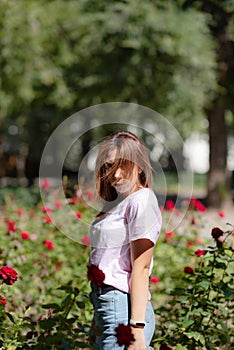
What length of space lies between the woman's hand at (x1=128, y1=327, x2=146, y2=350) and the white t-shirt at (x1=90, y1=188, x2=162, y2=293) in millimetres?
155

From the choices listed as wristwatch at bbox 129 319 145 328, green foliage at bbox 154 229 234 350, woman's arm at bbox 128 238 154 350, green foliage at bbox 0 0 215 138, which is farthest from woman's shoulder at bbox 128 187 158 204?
green foliage at bbox 0 0 215 138

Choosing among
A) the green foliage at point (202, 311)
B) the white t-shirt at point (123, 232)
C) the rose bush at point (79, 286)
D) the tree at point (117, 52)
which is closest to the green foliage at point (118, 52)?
the tree at point (117, 52)

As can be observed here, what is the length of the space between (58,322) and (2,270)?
573mm

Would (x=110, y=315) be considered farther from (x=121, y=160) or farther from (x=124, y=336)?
(x=121, y=160)

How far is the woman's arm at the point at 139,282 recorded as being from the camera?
240 centimetres

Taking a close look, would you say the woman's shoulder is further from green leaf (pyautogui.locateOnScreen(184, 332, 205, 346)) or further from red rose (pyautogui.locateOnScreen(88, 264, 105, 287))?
green leaf (pyautogui.locateOnScreen(184, 332, 205, 346))

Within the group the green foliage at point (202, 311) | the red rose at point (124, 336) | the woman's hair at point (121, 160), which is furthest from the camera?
the green foliage at point (202, 311)

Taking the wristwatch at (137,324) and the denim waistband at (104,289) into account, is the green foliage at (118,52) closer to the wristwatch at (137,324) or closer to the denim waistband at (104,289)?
the denim waistband at (104,289)

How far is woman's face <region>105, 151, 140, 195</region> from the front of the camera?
2504 millimetres

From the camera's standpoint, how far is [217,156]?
15477mm

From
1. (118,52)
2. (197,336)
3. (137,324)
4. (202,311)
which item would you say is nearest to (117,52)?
(118,52)

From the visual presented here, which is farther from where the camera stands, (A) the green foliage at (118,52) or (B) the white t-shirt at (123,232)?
(A) the green foliage at (118,52)

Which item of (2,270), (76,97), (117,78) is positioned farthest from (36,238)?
(76,97)

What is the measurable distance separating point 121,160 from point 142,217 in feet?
0.83
